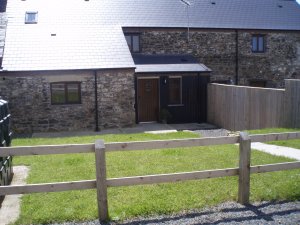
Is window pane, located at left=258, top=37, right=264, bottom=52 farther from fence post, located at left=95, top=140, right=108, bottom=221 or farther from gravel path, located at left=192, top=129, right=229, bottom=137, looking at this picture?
fence post, located at left=95, top=140, right=108, bottom=221

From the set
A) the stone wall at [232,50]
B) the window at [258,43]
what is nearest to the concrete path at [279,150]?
the stone wall at [232,50]

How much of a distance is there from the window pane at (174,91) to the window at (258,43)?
23.1ft

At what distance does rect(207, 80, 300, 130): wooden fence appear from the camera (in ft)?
42.3

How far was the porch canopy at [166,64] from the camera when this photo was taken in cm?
1831

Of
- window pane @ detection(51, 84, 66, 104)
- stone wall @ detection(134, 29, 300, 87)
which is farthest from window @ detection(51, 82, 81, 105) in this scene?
stone wall @ detection(134, 29, 300, 87)

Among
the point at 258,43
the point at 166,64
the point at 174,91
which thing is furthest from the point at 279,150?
the point at 258,43

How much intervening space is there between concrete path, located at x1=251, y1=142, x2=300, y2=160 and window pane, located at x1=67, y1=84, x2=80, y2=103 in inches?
349

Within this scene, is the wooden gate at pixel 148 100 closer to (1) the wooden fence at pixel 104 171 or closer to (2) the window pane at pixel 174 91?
(2) the window pane at pixel 174 91

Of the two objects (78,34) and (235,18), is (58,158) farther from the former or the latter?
(235,18)

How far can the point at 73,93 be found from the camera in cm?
1667

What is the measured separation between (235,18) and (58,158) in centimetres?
1696

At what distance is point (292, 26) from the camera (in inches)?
931

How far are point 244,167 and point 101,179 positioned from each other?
2251 millimetres

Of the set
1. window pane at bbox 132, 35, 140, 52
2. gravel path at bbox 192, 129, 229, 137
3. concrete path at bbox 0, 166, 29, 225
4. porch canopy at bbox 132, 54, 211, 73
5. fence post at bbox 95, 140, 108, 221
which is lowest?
gravel path at bbox 192, 129, 229, 137
